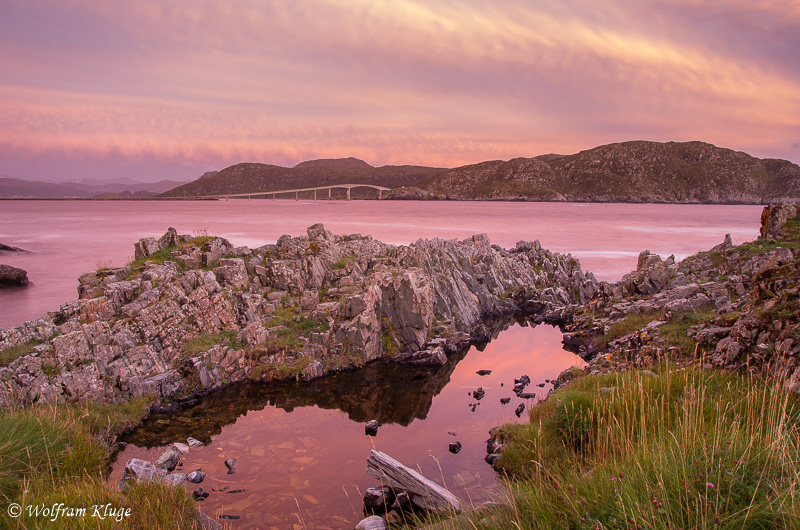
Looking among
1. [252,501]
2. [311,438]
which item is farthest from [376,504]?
[311,438]

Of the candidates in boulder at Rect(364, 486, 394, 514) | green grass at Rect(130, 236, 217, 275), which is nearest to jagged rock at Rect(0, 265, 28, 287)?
green grass at Rect(130, 236, 217, 275)

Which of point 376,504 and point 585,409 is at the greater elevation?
point 585,409

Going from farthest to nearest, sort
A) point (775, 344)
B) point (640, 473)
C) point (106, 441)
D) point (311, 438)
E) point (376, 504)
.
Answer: point (311, 438) → point (106, 441) → point (376, 504) → point (775, 344) → point (640, 473)

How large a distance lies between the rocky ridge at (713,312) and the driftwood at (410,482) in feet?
20.7

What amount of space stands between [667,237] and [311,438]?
258 feet

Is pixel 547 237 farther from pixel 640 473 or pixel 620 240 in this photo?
pixel 640 473

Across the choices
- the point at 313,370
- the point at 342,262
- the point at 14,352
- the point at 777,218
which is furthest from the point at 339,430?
the point at 777,218

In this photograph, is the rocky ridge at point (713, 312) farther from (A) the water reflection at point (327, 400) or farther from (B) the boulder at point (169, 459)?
(B) the boulder at point (169, 459)

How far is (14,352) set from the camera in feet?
51.8

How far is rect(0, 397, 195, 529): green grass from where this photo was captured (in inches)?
251

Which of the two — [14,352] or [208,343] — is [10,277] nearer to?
[14,352]

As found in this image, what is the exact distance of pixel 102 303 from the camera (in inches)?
749

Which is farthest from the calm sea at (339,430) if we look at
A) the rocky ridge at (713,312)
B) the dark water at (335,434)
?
the rocky ridge at (713,312)

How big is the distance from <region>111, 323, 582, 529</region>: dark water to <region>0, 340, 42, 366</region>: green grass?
513cm
